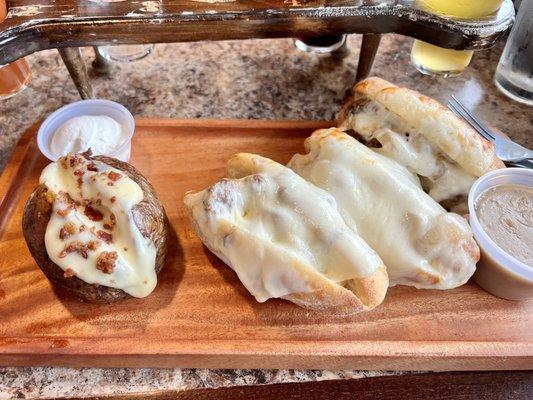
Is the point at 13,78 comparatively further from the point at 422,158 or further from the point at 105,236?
the point at 422,158

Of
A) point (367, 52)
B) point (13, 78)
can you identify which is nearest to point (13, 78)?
point (13, 78)

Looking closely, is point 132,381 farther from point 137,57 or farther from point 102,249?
point 137,57

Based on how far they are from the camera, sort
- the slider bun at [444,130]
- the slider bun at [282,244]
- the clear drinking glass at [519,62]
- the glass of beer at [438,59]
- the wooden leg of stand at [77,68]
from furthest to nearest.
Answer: the glass of beer at [438,59] < the clear drinking glass at [519,62] < the wooden leg of stand at [77,68] < the slider bun at [444,130] < the slider bun at [282,244]

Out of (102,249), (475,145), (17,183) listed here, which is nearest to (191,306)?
(102,249)

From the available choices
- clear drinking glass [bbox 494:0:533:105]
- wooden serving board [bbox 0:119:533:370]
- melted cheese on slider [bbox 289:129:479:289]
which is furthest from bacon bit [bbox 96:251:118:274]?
clear drinking glass [bbox 494:0:533:105]

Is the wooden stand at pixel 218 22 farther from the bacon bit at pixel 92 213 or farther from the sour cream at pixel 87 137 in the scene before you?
the bacon bit at pixel 92 213

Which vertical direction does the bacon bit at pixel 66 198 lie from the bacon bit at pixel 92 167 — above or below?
below

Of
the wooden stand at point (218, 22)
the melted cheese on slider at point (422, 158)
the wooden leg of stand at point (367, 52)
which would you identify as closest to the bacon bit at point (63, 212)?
the wooden stand at point (218, 22)
